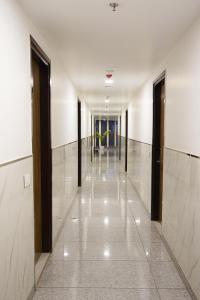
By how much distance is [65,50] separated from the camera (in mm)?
3725

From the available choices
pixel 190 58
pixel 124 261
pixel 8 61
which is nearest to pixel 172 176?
pixel 124 261

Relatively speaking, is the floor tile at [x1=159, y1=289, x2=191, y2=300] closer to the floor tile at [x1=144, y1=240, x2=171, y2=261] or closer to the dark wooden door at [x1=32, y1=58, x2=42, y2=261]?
the floor tile at [x1=144, y1=240, x2=171, y2=261]

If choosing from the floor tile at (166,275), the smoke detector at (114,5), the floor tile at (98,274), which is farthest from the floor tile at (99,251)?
the smoke detector at (114,5)

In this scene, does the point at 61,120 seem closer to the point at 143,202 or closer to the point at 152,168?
the point at 152,168

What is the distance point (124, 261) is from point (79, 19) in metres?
2.71

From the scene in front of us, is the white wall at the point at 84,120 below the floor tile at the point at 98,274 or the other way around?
the other way around

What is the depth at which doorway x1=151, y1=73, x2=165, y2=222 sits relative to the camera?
4.82m

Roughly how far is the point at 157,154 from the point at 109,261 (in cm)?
213

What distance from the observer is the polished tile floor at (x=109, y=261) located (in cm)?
277

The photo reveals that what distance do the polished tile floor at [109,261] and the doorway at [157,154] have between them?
0.28 meters

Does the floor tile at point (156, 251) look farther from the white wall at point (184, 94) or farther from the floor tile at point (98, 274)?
the white wall at point (184, 94)

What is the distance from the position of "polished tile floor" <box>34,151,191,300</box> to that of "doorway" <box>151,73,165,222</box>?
284 mm

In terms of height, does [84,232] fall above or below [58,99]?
below

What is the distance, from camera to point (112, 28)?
294cm
